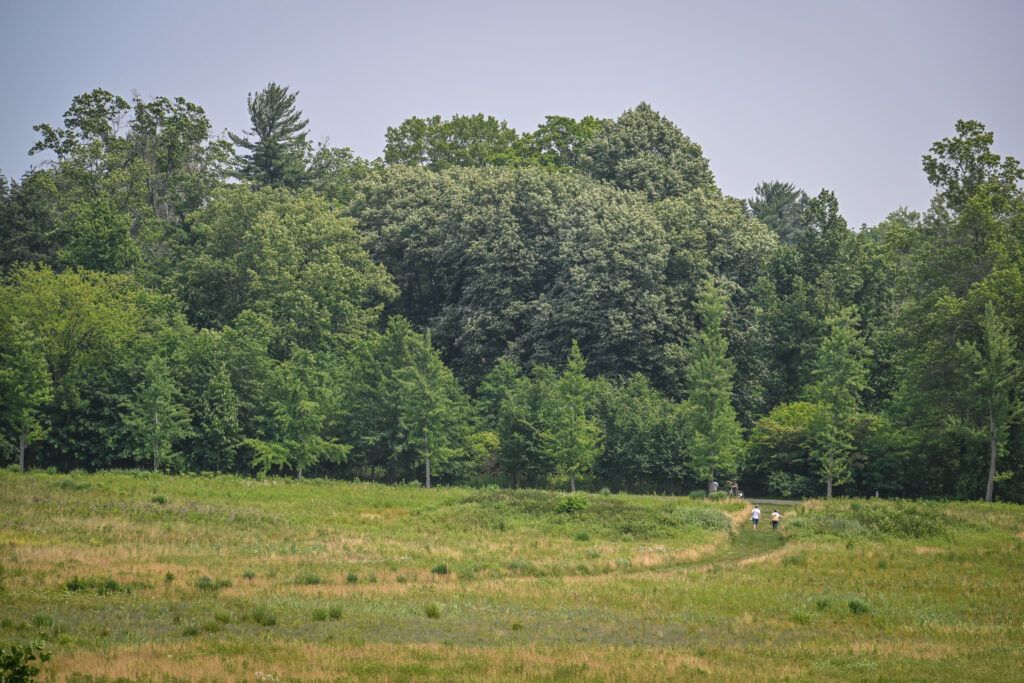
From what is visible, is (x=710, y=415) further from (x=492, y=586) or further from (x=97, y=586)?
(x=97, y=586)

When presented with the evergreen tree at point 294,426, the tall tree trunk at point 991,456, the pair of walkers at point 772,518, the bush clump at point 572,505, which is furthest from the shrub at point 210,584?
the tall tree trunk at point 991,456

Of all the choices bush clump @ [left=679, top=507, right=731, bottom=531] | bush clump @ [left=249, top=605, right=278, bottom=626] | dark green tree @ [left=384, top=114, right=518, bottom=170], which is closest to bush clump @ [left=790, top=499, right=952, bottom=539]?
bush clump @ [left=679, top=507, right=731, bottom=531]

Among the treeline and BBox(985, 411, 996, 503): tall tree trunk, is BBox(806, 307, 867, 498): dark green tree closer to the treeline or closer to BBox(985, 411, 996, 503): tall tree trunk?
the treeline

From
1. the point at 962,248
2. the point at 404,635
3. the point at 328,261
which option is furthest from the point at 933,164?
the point at 404,635

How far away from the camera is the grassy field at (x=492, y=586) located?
30828 mm

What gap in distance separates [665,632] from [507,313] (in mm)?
57246

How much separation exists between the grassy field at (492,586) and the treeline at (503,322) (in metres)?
10.7

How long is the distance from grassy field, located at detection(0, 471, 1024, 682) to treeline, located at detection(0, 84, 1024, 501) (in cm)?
1067

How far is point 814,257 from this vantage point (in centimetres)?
9762

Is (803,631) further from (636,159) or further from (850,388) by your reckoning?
(636,159)

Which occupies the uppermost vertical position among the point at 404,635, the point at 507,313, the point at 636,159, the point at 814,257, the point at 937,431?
the point at 636,159

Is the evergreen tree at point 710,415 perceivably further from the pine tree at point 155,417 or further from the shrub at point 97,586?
the shrub at point 97,586

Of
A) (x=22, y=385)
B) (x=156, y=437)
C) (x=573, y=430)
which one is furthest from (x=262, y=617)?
(x=573, y=430)

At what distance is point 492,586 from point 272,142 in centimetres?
7902
